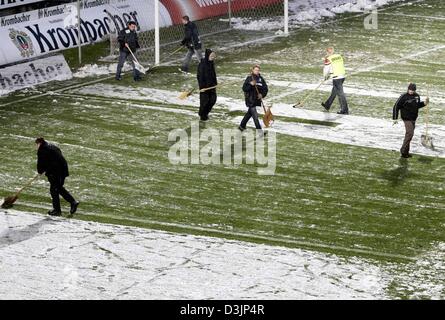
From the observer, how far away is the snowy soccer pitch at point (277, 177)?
19938 mm

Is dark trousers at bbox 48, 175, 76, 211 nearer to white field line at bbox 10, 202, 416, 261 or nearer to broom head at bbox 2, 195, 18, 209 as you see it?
white field line at bbox 10, 202, 416, 261

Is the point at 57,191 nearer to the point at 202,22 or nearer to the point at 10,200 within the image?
the point at 10,200

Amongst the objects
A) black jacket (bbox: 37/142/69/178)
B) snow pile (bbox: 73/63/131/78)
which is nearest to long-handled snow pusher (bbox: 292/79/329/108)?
snow pile (bbox: 73/63/131/78)

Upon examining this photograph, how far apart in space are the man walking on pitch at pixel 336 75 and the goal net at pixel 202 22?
7.07 m

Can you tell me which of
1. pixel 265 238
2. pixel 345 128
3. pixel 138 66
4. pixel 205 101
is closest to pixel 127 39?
pixel 138 66

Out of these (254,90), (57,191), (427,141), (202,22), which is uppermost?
(254,90)

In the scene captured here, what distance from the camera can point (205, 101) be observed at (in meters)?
28.6

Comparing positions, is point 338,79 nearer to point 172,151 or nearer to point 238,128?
point 238,128

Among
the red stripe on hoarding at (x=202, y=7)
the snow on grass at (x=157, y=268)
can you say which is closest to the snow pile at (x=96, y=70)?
the red stripe on hoarding at (x=202, y=7)

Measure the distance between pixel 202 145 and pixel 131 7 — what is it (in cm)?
1231

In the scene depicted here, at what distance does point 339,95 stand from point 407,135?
12.5ft

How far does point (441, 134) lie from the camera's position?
27484 mm
